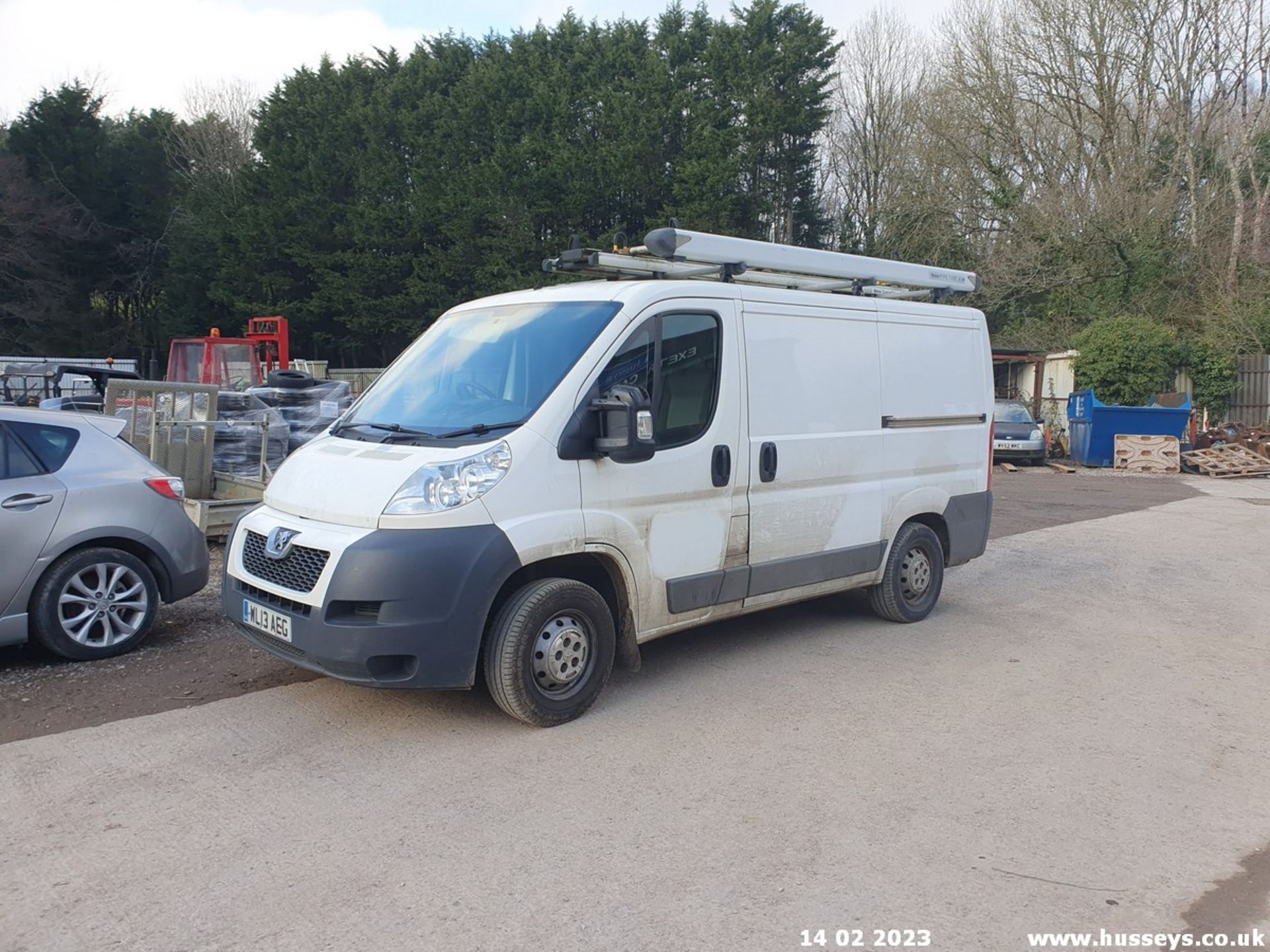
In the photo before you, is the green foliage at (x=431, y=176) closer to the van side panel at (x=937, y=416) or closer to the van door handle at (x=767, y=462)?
the van side panel at (x=937, y=416)

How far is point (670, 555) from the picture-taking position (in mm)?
5277

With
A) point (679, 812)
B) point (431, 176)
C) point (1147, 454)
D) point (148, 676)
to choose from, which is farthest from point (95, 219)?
point (679, 812)

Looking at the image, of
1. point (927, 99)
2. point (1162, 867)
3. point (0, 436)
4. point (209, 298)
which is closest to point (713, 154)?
point (927, 99)

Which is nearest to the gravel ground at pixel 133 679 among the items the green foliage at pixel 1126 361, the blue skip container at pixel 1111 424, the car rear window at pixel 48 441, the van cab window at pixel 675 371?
the car rear window at pixel 48 441

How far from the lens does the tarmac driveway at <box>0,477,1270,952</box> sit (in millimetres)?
3207

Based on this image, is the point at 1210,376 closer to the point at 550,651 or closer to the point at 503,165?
the point at 503,165

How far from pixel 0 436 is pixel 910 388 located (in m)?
5.72

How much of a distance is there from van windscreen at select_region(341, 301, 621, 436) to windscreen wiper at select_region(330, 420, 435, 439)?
0.5 inches

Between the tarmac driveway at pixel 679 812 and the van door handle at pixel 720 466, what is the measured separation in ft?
3.88

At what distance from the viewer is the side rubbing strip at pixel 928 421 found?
262 inches

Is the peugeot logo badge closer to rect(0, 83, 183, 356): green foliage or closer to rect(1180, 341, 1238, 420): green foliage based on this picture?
rect(1180, 341, 1238, 420): green foliage

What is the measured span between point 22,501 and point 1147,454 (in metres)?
20.3

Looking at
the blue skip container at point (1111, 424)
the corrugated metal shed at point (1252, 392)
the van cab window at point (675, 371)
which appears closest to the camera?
the van cab window at point (675, 371)

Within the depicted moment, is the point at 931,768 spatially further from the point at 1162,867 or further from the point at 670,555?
the point at 670,555
